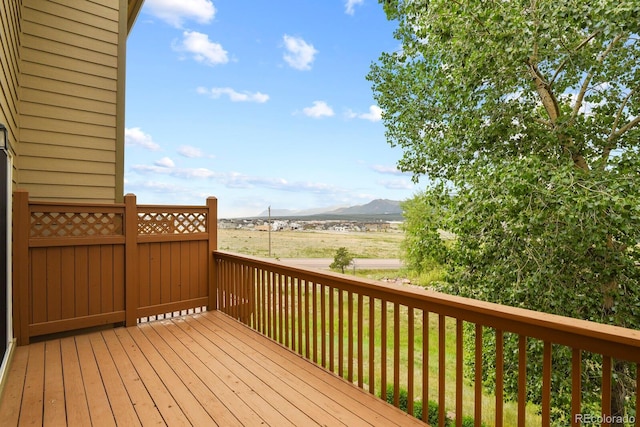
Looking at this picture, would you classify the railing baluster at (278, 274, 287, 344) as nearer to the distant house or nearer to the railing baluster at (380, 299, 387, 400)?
the railing baluster at (380, 299, 387, 400)

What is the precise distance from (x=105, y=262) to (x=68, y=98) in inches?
77.4

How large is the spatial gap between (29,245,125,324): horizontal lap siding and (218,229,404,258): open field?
2907mm

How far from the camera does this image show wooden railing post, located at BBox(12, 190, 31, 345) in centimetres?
318

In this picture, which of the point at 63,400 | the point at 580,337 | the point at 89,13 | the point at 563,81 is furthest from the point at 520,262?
the point at 89,13

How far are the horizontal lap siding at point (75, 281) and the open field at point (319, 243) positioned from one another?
9.54ft

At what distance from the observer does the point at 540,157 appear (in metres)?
4.96

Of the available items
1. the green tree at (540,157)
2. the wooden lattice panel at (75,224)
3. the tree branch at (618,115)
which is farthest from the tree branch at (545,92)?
the wooden lattice panel at (75,224)

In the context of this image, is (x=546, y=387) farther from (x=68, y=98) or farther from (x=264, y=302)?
(x=68, y=98)

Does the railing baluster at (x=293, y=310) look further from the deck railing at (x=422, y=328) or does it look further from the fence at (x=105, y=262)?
the fence at (x=105, y=262)

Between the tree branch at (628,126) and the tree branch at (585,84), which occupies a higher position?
the tree branch at (585,84)

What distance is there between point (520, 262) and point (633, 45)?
11.1ft

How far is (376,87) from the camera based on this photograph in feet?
23.2

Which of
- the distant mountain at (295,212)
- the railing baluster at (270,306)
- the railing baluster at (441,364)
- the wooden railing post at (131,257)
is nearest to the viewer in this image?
the railing baluster at (441,364)

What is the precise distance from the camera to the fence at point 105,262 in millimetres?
3299
